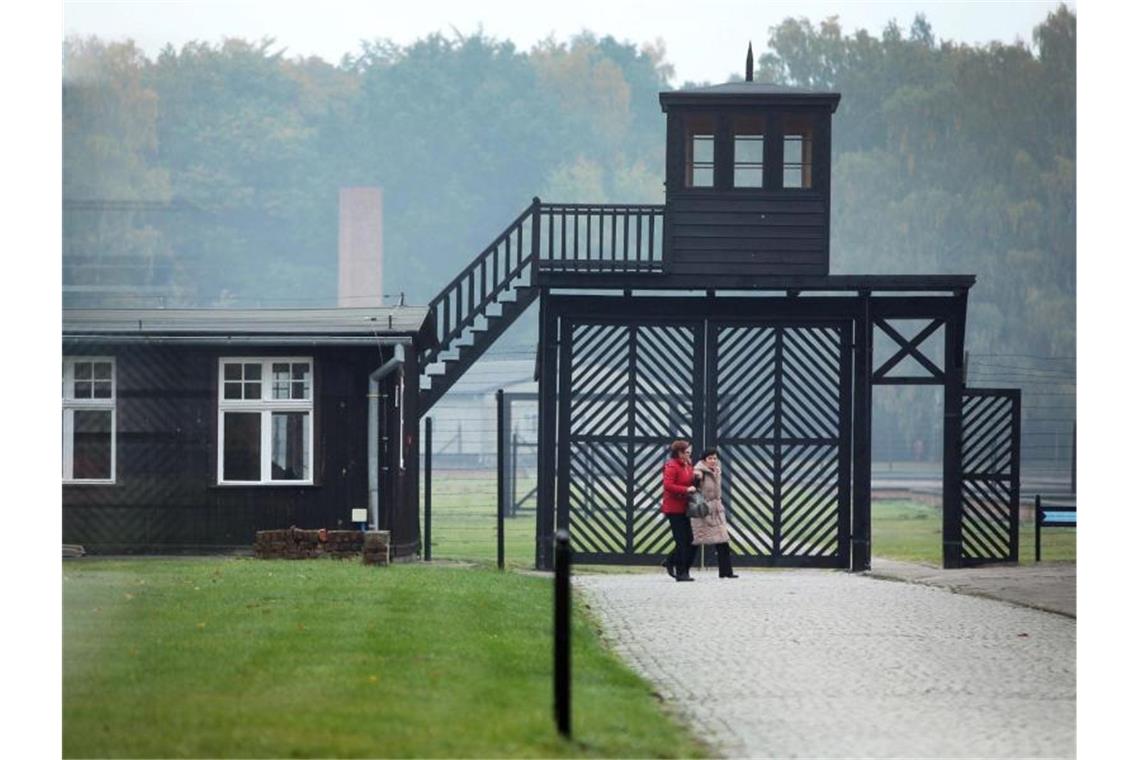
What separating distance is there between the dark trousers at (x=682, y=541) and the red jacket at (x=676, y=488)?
123 millimetres

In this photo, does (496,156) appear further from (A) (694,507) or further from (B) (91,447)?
(A) (694,507)

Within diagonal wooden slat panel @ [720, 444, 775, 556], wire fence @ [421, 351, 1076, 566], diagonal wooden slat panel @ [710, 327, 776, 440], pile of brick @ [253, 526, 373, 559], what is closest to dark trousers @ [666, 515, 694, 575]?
diagonal wooden slat panel @ [710, 327, 776, 440]

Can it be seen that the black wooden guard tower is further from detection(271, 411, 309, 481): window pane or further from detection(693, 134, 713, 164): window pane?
detection(271, 411, 309, 481): window pane

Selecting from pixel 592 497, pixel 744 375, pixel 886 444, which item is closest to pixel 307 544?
pixel 744 375

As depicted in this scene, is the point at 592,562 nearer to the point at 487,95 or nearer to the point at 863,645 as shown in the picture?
the point at 863,645

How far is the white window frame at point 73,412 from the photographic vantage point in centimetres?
2820

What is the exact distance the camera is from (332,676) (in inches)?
556

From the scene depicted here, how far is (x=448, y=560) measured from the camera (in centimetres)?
2892

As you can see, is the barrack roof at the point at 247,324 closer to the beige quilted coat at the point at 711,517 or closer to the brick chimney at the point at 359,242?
the beige quilted coat at the point at 711,517

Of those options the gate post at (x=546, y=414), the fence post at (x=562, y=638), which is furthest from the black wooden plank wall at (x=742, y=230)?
the fence post at (x=562, y=638)

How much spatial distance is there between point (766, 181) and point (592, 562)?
5501mm

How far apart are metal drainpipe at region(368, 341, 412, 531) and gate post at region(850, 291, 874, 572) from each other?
235 inches
